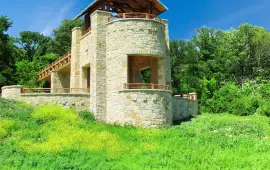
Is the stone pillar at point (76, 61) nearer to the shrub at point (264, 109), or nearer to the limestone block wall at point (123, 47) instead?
the limestone block wall at point (123, 47)

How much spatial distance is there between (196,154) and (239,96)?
73.4 ft

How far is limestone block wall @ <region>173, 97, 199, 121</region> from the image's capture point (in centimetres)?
2883

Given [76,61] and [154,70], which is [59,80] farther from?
[154,70]

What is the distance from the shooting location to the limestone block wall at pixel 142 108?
23.9 metres

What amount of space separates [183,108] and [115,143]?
12838 millimetres

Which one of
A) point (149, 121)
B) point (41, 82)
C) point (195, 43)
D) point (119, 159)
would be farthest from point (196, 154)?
point (195, 43)

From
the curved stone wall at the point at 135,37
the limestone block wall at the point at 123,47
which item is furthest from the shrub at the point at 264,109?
the curved stone wall at the point at 135,37

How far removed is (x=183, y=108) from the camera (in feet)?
99.2

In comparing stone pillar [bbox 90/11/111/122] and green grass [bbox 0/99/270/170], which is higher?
stone pillar [bbox 90/11/111/122]

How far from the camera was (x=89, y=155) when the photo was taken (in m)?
16.3

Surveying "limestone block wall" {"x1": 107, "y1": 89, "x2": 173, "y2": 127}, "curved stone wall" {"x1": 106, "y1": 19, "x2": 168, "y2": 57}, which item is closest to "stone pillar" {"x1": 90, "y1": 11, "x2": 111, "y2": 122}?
"curved stone wall" {"x1": 106, "y1": 19, "x2": 168, "y2": 57}

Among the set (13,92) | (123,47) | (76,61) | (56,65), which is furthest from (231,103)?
(13,92)

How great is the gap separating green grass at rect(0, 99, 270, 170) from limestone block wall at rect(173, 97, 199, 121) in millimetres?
3510

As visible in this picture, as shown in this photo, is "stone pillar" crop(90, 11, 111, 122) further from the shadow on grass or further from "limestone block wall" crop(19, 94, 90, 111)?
the shadow on grass
